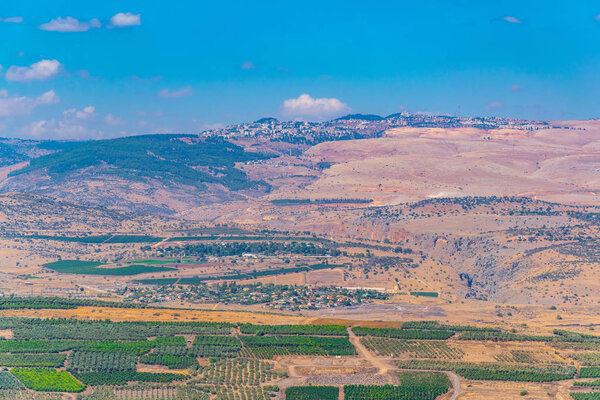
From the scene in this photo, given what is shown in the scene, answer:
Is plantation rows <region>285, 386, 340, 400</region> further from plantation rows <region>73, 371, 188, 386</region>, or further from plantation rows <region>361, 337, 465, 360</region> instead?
plantation rows <region>361, 337, 465, 360</region>

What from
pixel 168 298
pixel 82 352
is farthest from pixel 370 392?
pixel 168 298

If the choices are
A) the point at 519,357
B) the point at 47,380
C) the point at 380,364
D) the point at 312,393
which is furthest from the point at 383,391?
the point at 47,380

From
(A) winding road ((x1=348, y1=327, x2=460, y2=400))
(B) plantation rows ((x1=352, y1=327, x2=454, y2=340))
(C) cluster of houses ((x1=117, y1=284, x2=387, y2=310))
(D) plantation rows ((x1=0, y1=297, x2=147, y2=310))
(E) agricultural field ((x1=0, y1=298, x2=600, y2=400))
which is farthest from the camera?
(C) cluster of houses ((x1=117, y1=284, x2=387, y2=310))

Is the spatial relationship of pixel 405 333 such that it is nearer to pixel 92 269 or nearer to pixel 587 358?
pixel 587 358

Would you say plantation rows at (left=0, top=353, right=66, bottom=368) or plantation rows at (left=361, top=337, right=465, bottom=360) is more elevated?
plantation rows at (left=361, top=337, right=465, bottom=360)

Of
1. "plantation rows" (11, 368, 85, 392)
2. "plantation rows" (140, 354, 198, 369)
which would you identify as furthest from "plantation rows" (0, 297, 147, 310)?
"plantation rows" (11, 368, 85, 392)

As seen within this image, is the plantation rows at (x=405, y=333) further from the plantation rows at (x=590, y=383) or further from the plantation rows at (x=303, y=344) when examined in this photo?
the plantation rows at (x=590, y=383)

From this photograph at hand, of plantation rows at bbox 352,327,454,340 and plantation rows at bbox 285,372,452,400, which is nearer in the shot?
plantation rows at bbox 285,372,452,400
